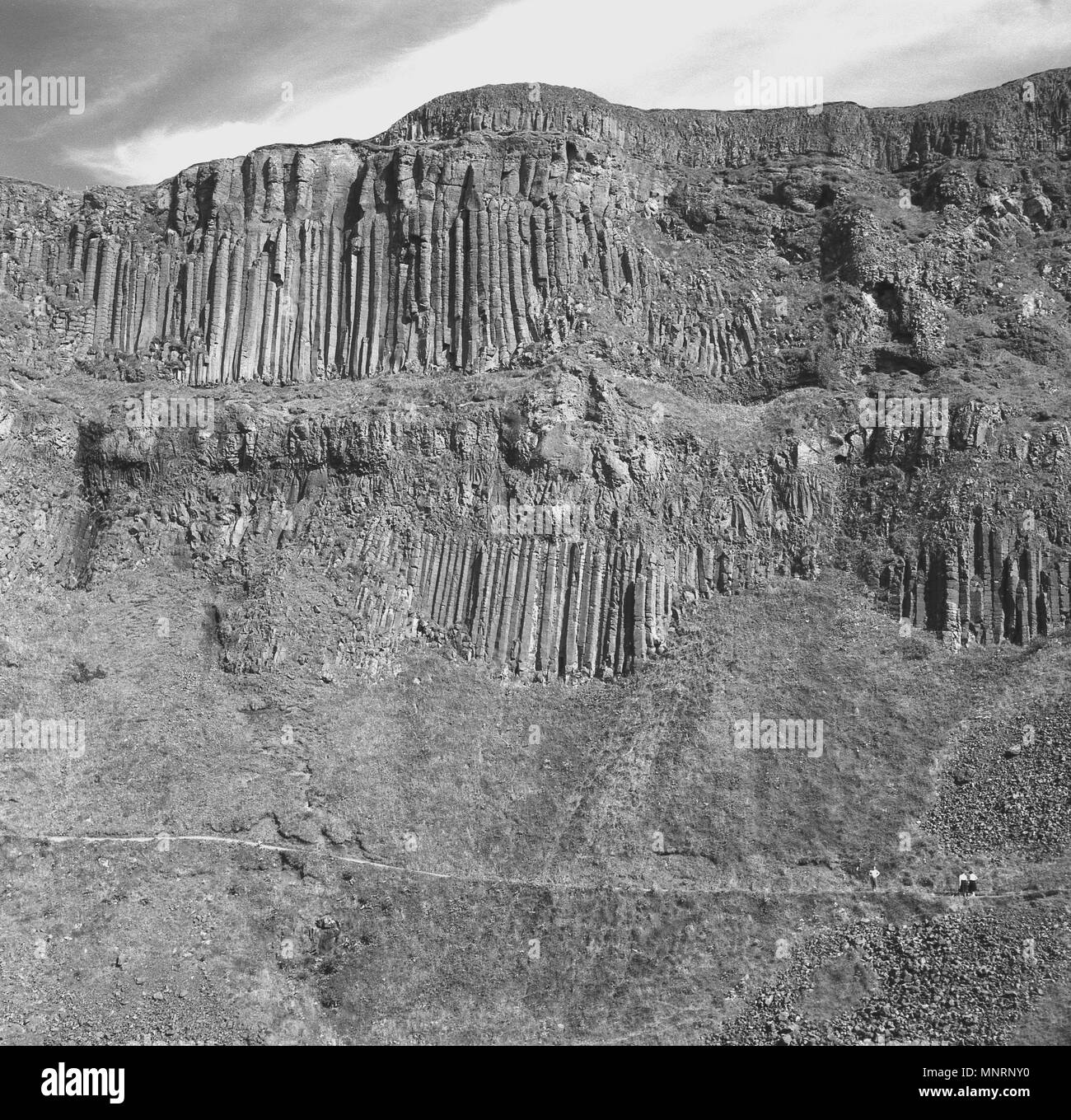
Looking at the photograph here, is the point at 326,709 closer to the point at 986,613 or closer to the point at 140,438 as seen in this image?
the point at 140,438

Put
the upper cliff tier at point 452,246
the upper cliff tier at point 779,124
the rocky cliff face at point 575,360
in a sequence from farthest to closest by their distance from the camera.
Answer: the upper cliff tier at point 779,124 → the upper cliff tier at point 452,246 → the rocky cliff face at point 575,360

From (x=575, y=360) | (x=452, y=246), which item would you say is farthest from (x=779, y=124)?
(x=575, y=360)

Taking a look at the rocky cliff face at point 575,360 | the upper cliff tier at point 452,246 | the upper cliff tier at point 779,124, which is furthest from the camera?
the upper cliff tier at point 779,124

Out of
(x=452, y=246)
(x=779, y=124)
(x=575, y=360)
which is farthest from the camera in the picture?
(x=779, y=124)

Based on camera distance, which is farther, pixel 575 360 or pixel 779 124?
pixel 779 124

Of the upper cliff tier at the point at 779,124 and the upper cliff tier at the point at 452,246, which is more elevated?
the upper cliff tier at the point at 779,124

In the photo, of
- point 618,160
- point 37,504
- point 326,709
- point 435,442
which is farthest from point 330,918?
point 618,160

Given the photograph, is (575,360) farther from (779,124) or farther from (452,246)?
(779,124)

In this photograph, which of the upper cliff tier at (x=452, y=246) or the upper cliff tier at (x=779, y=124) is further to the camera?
the upper cliff tier at (x=779, y=124)
